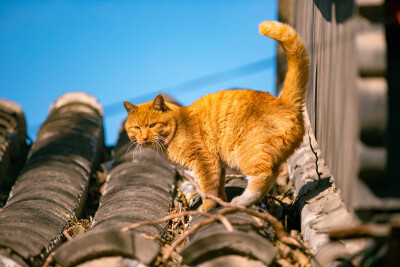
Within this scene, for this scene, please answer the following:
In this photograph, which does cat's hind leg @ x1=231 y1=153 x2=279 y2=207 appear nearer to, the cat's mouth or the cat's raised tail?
the cat's raised tail

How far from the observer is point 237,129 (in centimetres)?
468

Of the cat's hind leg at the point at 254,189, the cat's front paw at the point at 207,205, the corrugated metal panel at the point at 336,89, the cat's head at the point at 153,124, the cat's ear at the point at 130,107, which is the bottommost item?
the cat's front paw at the point at 207,205

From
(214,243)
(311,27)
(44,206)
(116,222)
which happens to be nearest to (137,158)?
(44,206)

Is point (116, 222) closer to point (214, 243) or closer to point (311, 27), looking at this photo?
point (214, 243)

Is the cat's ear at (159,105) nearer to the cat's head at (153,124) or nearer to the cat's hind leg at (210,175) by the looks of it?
the cat's head at (153,124)

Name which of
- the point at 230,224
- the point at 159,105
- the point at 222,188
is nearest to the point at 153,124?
the point at 159,105

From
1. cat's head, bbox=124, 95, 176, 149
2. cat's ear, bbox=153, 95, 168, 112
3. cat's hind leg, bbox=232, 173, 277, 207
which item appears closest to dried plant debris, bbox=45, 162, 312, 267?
cat's hind leg, bbox=232, 173, 277, 207

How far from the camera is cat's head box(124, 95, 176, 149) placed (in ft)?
16.6

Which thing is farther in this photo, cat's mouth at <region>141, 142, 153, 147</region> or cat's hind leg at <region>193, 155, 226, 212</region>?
cat's mouth at <region>141, 142, 153, 147</region>

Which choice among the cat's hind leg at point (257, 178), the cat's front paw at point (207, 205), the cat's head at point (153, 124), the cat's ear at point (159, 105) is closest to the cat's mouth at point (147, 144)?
the cat's head at point (153, 124)

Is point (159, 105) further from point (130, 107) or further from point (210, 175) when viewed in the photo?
point (210, 175)

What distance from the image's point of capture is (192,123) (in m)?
5.00

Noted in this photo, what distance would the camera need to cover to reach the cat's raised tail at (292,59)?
426 centimetres

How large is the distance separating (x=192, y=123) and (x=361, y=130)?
2357 millimetres
